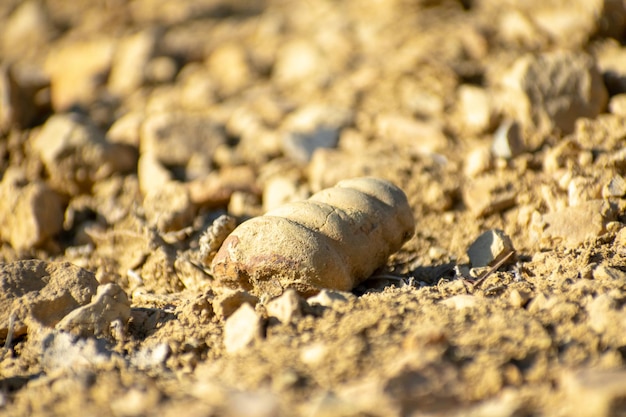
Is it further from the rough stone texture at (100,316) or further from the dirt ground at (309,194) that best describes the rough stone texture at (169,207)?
the rough stone texture at (100,316)

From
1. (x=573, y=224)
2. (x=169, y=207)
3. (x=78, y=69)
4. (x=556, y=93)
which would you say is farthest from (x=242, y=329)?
(x=78, y=69)

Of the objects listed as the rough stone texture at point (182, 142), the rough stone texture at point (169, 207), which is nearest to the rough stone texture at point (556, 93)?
the rough stone texture at point (182, 142)

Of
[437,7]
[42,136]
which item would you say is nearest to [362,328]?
[42,136]

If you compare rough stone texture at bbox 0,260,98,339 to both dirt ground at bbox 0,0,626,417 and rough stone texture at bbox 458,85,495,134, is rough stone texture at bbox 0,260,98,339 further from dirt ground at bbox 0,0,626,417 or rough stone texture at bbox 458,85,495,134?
rough stone texture at bbox 458,85,495,134

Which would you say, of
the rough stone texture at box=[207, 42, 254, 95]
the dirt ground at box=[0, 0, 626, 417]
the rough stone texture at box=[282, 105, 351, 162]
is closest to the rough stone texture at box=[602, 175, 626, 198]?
the dirt ground at box=[0, 0, 626, 417]

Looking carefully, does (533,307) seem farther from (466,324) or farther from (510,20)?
(510,20)

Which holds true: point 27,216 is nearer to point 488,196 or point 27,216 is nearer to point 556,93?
point 488,196
